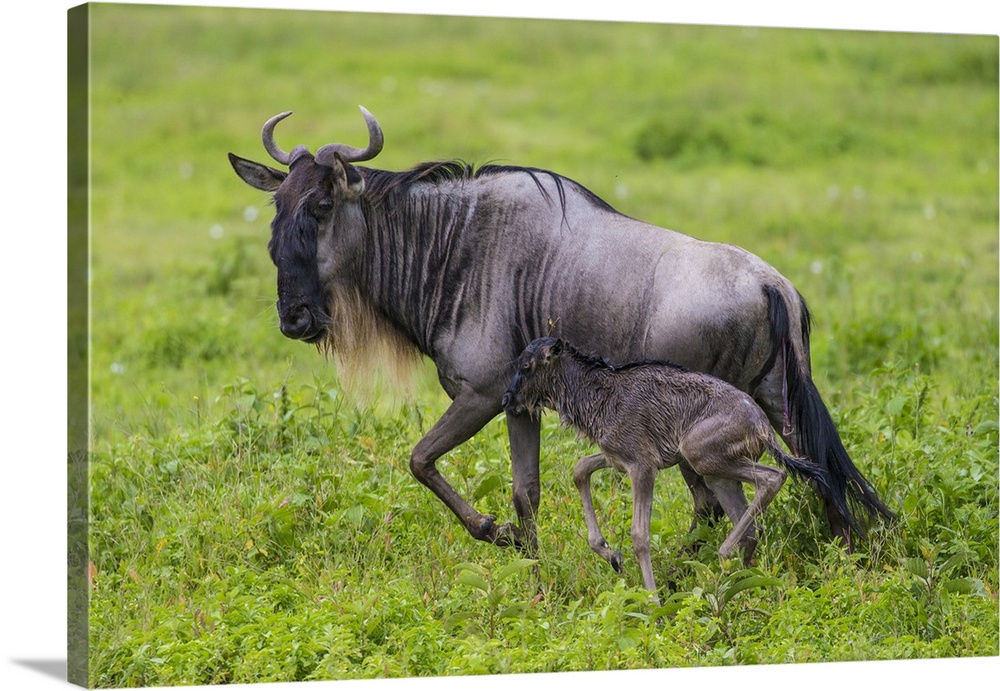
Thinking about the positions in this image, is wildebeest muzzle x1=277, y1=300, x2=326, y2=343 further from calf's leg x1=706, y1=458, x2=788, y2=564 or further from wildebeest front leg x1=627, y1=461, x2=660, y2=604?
calf's leg x1=706, y1=458, x2=788, y2=564

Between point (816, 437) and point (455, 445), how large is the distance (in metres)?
1.74

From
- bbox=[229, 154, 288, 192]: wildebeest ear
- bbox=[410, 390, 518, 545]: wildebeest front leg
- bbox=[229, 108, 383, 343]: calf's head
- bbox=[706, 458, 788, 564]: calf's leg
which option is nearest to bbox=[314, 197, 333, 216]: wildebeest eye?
bbox=[229, 108, 383, 343]: calf's head

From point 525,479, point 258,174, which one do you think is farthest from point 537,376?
point 258,174

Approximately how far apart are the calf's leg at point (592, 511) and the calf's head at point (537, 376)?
329 millimetres

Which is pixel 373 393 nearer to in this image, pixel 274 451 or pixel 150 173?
pixel 274 451

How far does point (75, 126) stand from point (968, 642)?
4.73m

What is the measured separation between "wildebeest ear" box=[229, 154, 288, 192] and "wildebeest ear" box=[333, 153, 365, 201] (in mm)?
322

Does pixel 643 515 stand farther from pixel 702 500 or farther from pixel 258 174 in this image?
pixel 258 174

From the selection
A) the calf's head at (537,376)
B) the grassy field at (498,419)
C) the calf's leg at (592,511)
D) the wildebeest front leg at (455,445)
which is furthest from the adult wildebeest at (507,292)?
the calf's leg at (592,511)

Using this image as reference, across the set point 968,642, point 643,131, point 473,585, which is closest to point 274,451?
point 473,585

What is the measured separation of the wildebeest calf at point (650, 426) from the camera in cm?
671

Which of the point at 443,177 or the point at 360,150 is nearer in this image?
the point at 360,150

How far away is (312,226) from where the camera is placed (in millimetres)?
7195

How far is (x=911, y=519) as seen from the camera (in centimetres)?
777
